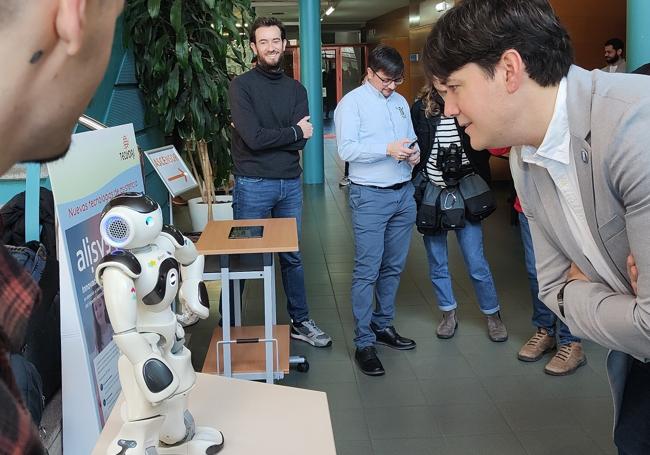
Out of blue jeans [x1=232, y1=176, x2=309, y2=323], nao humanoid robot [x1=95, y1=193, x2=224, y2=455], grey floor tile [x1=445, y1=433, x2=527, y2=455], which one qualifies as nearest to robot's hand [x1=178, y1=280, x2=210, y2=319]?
nao humanoid robot [x1=95, y1=193, x2=224, y2=455]

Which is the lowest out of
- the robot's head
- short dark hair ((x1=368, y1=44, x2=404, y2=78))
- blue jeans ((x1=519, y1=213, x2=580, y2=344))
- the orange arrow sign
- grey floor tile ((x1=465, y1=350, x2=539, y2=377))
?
grey floor tile ((x1=465, y1=350, x2=539, y2=377))

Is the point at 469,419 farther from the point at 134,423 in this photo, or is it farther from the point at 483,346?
the point at 134,423

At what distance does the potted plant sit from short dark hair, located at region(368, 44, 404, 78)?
5.90 ft

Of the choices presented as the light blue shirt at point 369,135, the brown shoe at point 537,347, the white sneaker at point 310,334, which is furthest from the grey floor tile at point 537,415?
the light blue shirt at point 369,135

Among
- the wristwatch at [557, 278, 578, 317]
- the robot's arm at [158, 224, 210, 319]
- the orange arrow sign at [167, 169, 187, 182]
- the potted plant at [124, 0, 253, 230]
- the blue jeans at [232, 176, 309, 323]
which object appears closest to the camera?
the wristwatch at [557, 278, 578, 317]

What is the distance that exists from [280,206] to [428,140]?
882 mm

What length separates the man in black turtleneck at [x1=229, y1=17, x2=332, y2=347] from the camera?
354 centimetres

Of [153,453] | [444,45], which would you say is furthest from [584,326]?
[153,453]

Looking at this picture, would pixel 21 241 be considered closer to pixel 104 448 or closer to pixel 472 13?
pixel 104 448

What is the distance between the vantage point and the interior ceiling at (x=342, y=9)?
1605cm

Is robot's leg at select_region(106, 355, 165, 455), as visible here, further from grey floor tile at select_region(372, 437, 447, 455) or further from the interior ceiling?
the interior ceiling

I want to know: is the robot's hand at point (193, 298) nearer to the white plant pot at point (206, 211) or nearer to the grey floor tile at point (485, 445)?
the grey floor tile at point (485, 445)

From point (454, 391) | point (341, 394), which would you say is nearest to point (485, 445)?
point (454, 391)

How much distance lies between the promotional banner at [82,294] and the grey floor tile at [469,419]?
4.63ft
